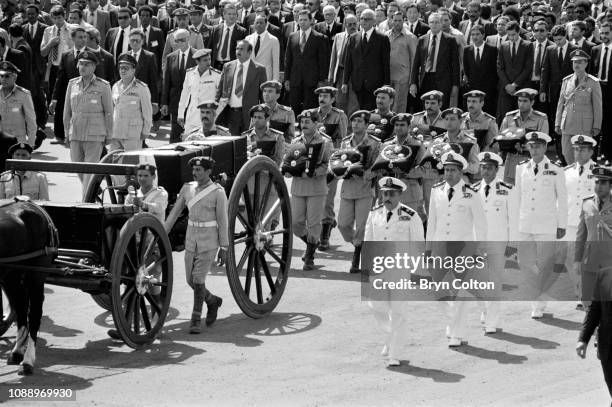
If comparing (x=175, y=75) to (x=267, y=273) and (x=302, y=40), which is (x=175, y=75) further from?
(x=267, y=273)

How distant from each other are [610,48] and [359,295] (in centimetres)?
681

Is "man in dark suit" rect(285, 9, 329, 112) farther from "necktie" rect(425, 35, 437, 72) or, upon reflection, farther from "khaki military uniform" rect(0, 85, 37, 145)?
"khaki military uniform" rect(0, 85, 37, 145)

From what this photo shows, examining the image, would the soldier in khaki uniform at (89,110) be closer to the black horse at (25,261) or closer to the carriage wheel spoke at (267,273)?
the carriage wheel spoke at (267,273)

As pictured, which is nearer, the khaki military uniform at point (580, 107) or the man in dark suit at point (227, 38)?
the khaki military uniform at point (580, 107)

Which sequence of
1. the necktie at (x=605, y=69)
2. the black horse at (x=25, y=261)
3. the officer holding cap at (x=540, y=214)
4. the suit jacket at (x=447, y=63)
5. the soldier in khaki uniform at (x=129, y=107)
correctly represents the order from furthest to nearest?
the suit jacket at (x=447, y=63) → the necktie at (x=605, y=69) → the soldier in khaki uniform at (x=129, y=107) → the officer holding cap at (x=540, y=214) → the black horse at (x=25, y=261)

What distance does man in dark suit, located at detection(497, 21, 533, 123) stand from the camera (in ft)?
64.2

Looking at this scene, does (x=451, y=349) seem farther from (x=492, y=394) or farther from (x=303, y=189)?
(x=303, y=189)

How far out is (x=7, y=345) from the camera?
1198cm

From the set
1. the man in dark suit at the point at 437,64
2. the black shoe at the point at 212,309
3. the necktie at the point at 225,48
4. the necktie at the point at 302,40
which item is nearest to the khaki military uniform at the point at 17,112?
the black shoe at the point at 212,309

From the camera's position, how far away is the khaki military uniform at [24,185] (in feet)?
42.3

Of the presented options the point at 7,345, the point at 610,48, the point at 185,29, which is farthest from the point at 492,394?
the point at 185,29

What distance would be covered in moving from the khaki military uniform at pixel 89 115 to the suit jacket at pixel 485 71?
6004 millimetres

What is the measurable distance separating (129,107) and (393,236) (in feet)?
19.1

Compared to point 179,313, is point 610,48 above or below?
above
